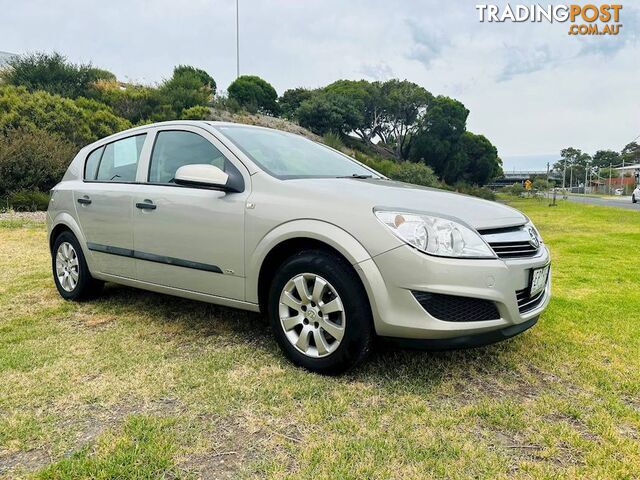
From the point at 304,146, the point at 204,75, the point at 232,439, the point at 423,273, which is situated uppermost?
the point at 204,75

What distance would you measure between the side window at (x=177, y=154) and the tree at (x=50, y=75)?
2092 cm

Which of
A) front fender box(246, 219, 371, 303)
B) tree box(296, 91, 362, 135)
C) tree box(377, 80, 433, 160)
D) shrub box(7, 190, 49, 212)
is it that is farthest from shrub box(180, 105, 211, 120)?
tree box(377, 80, 433, 160)

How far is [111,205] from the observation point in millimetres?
3789

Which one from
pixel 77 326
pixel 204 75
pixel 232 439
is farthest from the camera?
pixel 204 75

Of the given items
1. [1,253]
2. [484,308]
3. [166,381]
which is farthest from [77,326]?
[1,253]

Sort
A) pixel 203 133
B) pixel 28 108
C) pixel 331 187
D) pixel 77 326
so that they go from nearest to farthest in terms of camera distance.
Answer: pixel 331 187 → pixel 203 133 → pixel 77 326 → pixel 28 108

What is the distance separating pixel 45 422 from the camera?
2250 millimetres

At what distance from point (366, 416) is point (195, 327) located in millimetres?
1780

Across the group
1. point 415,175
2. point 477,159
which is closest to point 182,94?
point 415,175

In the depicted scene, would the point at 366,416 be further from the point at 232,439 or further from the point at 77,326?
the point at 77,326

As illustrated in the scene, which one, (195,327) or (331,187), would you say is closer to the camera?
(331,187)

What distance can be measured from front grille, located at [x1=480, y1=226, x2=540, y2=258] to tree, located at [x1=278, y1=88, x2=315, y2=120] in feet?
145

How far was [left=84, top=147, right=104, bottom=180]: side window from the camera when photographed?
13.9 feet

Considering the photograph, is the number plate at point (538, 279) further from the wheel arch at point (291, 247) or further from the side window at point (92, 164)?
the side window at point (92, 164)
